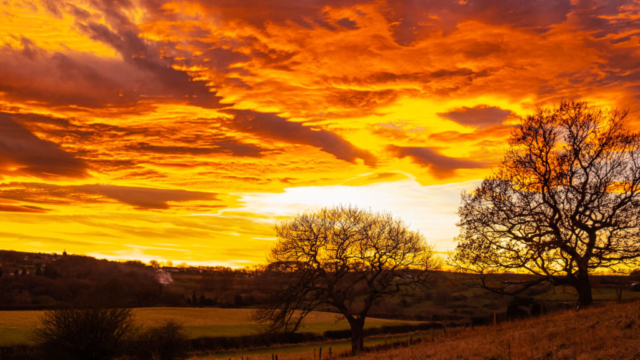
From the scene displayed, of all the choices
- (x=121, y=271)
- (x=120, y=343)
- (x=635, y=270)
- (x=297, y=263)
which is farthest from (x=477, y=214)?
(x=121, y=271)

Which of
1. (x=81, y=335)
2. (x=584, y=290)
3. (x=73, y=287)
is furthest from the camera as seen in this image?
(x=73, y=287)

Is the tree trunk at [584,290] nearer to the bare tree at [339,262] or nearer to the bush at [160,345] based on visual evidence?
the bare tree at [339,262]

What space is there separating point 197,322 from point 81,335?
4098 centimetres

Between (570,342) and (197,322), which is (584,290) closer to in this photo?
(570,342)

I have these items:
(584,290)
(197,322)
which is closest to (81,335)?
(584,290)

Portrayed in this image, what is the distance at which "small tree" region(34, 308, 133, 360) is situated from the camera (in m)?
37.7

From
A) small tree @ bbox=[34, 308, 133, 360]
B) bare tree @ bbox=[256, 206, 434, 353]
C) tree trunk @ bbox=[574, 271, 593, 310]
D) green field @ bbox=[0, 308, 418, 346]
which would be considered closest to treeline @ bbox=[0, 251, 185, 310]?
green field @ bbox=[0, 308, 418, 346]

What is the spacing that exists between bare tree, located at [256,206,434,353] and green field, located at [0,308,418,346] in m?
14.3

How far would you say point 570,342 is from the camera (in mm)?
16953

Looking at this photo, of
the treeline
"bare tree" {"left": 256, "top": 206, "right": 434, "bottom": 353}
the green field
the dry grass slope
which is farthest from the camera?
the treeline

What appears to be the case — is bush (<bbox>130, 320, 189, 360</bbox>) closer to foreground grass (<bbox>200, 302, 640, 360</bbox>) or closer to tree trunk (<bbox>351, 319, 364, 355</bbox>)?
tree trunk (<bbox>351, 319, 364, 355</bbox>)

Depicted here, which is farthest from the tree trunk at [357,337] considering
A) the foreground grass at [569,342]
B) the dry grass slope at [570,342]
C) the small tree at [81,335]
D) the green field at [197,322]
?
the small tree at [81,335]

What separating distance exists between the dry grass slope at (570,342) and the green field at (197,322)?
109 ft

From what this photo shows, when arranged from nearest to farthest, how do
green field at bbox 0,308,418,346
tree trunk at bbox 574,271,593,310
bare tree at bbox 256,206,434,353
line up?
tree trunk at bbox 574,271,593,310 < bare tree at bbox 256,206,434,353 < green field at bbox 0,308,418,346
